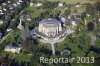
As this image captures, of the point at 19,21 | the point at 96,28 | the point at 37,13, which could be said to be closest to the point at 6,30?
the point at 19,21

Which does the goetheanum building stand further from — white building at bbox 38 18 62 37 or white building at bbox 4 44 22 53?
white building at bbox 4 44 22 53

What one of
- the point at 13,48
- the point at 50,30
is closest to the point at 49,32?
the point at 50,30

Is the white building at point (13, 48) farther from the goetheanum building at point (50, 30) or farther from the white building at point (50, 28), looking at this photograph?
the white building at point (50, 28)

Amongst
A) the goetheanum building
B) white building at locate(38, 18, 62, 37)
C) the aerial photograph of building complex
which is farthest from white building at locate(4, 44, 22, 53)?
white building at locate(38, 18, 62, 37)

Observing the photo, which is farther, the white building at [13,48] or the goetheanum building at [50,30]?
the goetheanum building at [50,30]

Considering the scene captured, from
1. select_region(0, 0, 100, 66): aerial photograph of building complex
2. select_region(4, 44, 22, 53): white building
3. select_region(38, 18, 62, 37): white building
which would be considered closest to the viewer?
select_region(0, 0, 100, 66): aerial photograph of building complex

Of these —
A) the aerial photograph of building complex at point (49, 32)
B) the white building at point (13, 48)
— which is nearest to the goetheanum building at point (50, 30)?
the aerial photograph of building complex at point (49, 32)

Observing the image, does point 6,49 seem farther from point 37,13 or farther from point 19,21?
point 37,13
